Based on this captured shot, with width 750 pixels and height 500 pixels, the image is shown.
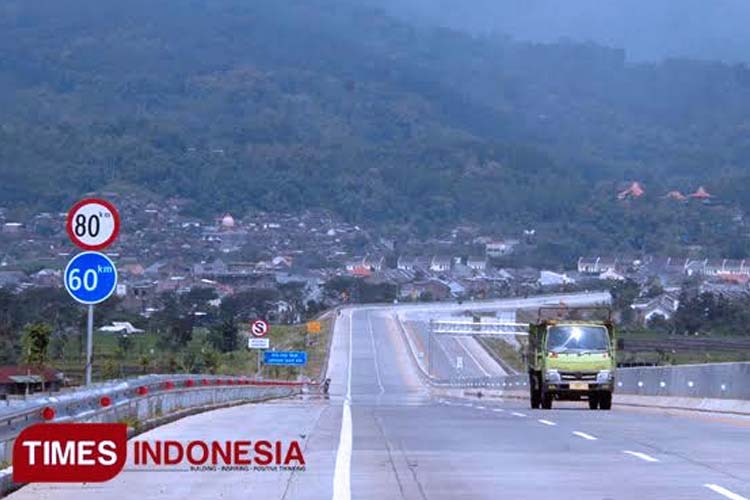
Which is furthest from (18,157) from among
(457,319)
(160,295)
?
(160,295)

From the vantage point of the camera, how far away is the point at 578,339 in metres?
41.5

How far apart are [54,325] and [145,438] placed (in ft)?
93.6

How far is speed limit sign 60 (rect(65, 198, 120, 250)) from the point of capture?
21734 mm

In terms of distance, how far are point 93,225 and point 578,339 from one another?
21.4 m

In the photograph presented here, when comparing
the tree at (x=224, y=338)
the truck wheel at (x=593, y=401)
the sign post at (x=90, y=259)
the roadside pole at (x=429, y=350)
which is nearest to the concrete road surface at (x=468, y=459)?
the sign post at (x=90, y=259)

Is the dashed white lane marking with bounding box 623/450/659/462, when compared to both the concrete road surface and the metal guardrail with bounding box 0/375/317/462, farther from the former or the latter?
the metal guardrail with bounding box 0/375/317/462

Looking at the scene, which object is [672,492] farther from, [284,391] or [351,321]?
[351,321]

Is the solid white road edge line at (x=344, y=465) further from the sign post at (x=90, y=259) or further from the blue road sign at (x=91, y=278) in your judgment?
the blue road sign at (x=91, y=278)

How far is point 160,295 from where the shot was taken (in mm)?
87188

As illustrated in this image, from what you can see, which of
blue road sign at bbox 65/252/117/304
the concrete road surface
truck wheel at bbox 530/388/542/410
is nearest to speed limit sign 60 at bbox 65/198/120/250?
blue road sign at bbox 65/252/117/304

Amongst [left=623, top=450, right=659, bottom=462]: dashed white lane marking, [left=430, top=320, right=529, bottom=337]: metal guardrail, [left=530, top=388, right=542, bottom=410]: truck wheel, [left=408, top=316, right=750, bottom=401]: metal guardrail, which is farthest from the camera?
[left=430, top=320, right=529, bottom=337]: metal guardrail

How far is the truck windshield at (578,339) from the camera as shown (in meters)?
41.4

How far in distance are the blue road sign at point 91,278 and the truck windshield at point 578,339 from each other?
21.3m

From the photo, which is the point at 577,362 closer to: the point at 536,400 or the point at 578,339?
the point at 578,339
